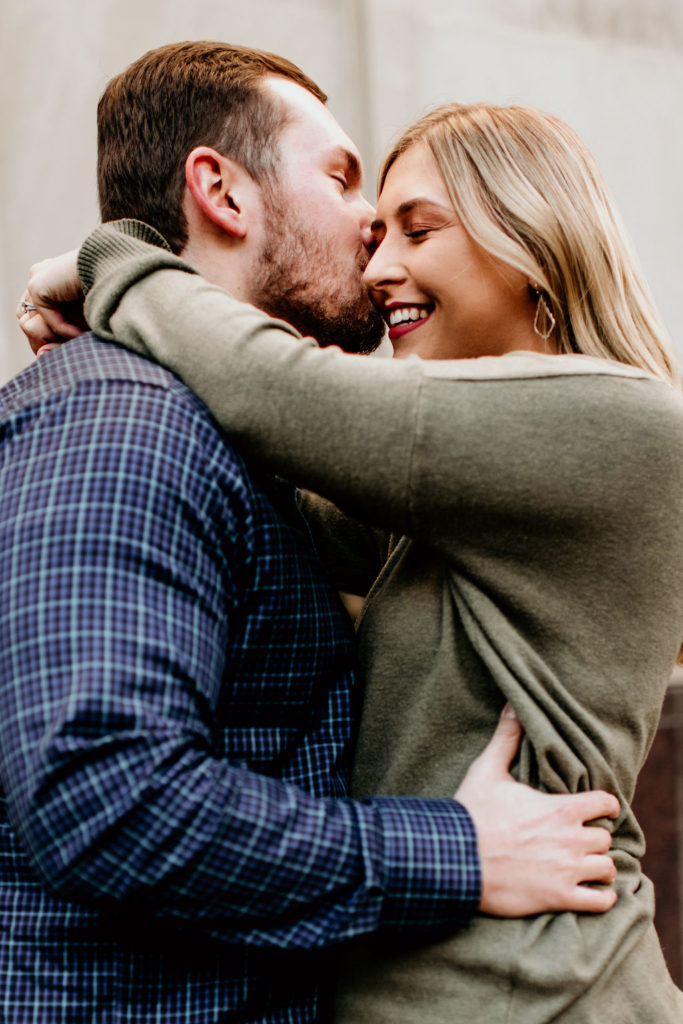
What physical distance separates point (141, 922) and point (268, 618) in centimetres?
38

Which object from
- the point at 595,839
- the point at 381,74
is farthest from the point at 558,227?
the point at 381,74

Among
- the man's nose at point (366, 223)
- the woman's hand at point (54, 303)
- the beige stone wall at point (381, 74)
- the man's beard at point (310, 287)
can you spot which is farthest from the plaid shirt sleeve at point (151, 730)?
the beige stone wall at point (381, 74)

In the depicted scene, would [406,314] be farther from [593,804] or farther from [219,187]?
[593,804]

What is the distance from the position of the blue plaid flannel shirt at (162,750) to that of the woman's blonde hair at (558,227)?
59 cm

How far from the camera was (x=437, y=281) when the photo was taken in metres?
1.60

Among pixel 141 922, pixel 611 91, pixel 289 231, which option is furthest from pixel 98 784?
pixel 611 91

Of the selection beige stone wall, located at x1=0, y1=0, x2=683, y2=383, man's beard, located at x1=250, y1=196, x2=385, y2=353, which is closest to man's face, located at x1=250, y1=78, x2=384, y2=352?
man's beard, located at x1=250, y1=196, x2=385, y2=353

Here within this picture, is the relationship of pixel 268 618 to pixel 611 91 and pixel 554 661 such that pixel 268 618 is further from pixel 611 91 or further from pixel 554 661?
pixel 611 91

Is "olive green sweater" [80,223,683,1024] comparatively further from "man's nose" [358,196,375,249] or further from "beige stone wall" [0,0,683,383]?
"beige stone wall" [0,0,683,383]

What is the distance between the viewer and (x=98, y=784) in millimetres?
989

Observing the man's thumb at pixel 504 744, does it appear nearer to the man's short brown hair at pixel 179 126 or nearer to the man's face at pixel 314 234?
the man's face at pixel 314 234

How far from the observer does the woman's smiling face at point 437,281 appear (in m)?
1.59

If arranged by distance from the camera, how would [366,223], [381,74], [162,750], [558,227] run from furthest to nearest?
1. [381,74]
2. [366,223]
3. [558,227]
4. [162,750]

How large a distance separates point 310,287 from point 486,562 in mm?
694
